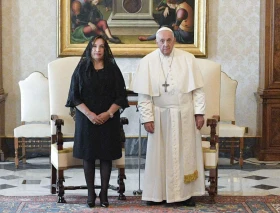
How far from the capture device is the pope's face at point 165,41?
275 inches

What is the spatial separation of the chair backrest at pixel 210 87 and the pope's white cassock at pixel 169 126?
0.73 metres

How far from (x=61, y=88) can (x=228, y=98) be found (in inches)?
124

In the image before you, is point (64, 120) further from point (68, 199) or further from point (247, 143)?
point (247, 143)

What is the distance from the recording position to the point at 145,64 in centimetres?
719

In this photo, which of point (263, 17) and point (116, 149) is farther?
point (263, 17)

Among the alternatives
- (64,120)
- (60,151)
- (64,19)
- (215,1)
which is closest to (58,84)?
(64,120)

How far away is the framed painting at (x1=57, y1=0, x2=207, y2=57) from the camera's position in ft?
33.8

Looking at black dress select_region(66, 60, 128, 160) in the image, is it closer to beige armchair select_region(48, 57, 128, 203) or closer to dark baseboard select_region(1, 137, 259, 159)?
beige armchair select_region(48, 57, 128, 203)

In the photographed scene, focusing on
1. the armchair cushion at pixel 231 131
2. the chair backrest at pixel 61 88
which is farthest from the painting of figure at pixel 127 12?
the chair backrest at pixel 61 88

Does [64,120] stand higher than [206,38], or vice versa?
[206,38]

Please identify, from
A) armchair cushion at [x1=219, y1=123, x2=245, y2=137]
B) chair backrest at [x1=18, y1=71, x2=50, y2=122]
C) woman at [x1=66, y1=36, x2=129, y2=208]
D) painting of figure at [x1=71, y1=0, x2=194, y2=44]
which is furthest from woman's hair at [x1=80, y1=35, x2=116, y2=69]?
painting of figure at [x1=71, y1=0, x2=194, y2=44]

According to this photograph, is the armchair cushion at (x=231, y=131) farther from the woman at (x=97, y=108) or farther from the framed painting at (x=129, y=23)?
the woman at (x=97, y=108)

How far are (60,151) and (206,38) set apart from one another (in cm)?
395

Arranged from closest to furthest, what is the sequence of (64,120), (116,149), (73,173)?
(116,149) < (64,120) < (73,173)
